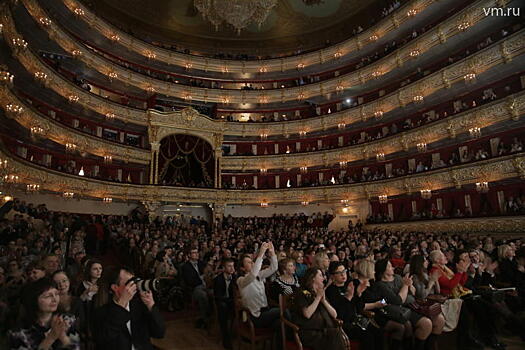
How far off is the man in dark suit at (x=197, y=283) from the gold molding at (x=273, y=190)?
921cm

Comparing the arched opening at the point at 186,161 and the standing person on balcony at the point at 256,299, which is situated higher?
the arched opening at the point at 186,161

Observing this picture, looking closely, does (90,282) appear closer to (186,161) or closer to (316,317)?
(316,317)

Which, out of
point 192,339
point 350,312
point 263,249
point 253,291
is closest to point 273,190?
point 192,339

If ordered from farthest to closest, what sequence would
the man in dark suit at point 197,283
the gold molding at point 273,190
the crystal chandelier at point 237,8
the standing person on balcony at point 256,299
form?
the crystal chandelier at point 237,8
the gold molding at point 273,190
the man in dark suit at point 197,283
the standing person on balcony at point 256,299

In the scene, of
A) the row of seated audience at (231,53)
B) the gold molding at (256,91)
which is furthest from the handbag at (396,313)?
the row of seated audience at (231,53)

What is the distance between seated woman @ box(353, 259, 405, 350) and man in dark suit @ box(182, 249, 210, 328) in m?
3.25

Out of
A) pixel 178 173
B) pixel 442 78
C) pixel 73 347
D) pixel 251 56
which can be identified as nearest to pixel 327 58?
pixel 251 56

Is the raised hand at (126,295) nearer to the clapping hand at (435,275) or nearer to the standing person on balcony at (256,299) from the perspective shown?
the standing person on balcony at (256,299)

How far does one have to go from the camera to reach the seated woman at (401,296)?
4.14m

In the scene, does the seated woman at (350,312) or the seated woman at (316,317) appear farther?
the seated woman at (350,312)

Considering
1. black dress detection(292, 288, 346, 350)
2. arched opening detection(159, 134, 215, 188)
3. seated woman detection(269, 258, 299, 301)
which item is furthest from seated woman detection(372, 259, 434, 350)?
arched opening detection(159, 134, 215, 188)

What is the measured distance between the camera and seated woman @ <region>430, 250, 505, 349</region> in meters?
4.92

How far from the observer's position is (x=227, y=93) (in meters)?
28.9

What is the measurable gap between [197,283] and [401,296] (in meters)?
4.10
